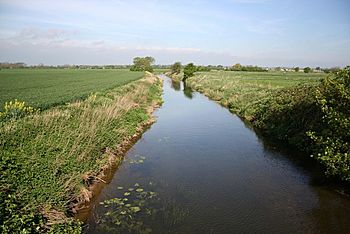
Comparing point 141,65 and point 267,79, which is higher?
point 141,65

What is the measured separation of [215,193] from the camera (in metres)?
9.16

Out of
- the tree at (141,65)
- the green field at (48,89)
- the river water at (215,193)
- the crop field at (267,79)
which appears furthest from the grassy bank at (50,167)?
the tree at (141,65)

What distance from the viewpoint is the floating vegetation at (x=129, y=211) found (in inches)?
278

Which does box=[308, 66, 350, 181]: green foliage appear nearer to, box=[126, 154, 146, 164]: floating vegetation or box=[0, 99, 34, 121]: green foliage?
box=[126, 154, 146, 164]: floating vegetation

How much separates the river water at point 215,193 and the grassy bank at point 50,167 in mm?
856

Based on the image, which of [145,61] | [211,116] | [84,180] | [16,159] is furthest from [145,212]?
[145,61]

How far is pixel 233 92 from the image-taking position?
31125mm

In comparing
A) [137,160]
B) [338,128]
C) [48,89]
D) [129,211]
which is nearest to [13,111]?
[137,160]

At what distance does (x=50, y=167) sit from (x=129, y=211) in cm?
254

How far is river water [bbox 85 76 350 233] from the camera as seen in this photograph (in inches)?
288

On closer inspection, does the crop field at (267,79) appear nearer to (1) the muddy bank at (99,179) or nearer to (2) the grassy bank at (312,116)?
(2) the grassy bank at (312,116)

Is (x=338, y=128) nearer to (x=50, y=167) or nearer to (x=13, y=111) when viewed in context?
(x=50, y=167)

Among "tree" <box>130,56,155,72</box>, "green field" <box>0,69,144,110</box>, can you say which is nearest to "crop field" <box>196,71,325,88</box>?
A: "green field" <box>0,69,144,110</box>

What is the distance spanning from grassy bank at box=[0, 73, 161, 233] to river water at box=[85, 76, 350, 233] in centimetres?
86
